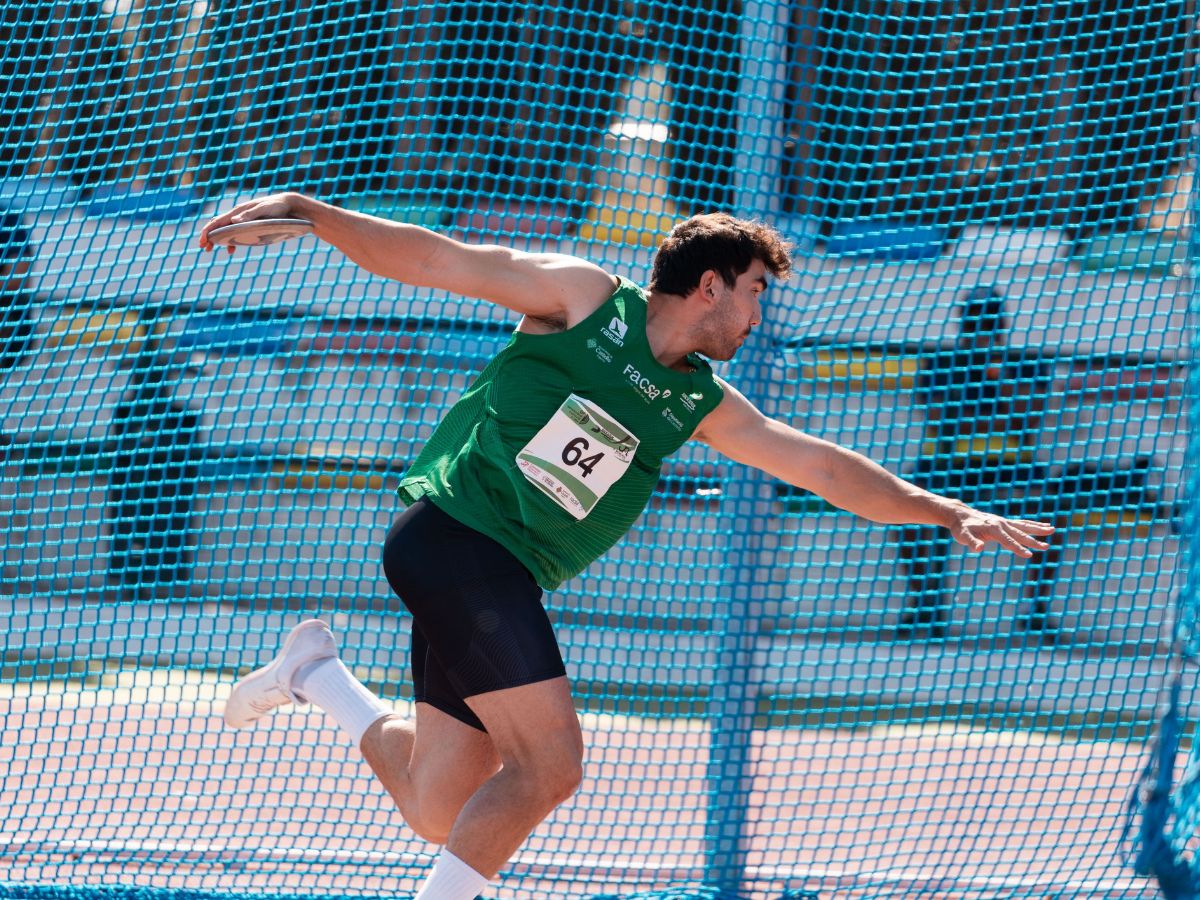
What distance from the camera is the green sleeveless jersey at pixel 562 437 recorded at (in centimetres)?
297

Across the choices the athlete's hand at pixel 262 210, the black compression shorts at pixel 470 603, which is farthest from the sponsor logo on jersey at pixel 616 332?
the athlete's hand at pixel 262 210

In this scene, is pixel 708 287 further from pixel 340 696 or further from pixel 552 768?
pixel 340 696

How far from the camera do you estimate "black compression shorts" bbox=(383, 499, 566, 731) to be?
9.28 feet

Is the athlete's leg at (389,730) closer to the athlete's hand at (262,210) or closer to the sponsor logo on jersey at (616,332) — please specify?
the sponsor logo on jersey at (616,332)

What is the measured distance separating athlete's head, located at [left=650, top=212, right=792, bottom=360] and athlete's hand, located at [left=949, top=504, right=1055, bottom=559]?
2.34 ft

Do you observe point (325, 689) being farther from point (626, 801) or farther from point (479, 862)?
point (626, 801)

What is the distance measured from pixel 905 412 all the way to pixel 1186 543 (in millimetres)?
2185

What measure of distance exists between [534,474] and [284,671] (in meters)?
1.25

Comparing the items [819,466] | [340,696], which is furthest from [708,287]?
[340,696]

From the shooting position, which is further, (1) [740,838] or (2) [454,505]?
(1) [740,838]

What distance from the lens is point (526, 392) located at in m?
3.02

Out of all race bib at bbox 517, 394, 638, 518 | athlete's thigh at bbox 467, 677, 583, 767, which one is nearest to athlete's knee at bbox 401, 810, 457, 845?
athlete's thigh at bbox 467, 677, 583, 767

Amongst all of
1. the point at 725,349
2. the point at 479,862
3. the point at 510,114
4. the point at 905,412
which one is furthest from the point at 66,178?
the point at 905,412

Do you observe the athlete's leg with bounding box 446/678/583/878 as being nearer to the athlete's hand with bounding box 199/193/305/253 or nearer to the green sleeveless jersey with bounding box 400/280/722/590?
the green sleeveless jersey with bounding box 400/280/722/590
